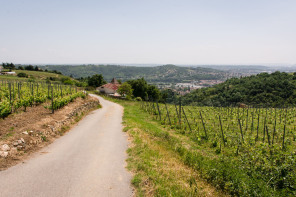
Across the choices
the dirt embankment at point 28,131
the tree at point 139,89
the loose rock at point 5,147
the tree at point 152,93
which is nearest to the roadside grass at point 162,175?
the dirt embankment at point 28,131

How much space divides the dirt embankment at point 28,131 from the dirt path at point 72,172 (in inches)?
25.5

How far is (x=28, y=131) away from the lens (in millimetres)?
10281

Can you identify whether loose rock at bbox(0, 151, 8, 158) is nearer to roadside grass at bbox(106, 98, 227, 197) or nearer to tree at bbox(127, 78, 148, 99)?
roadside grass at bbox(106, 98, 227, 197)

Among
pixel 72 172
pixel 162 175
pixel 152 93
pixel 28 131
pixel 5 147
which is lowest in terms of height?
pixel 152 93

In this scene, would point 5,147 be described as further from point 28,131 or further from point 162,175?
point 162,175

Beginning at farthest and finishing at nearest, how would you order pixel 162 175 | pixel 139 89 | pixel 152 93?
pixel 152 93 → pixel 139 89 → pixel 162 175

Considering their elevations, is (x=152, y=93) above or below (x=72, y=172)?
below

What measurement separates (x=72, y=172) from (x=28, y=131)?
5172mm

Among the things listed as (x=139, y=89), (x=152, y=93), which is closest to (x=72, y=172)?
(x=139, y=89)

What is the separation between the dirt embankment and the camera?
8294mm

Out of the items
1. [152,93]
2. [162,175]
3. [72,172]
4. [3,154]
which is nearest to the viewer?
[162,175]

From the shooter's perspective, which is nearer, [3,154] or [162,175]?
[162,175]

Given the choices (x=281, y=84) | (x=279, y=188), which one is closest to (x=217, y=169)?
(x=279, y=188)

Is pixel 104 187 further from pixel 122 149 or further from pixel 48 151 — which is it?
pixel 48 151
